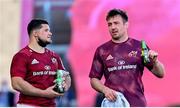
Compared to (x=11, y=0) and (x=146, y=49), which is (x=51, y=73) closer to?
(x=146, y=49)

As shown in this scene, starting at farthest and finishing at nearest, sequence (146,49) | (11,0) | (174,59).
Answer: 1. (11,0)
2. (174,59)
3. (146,49)

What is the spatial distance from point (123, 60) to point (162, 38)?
574cm

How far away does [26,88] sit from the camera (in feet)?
15.8

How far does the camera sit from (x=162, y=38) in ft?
34.6

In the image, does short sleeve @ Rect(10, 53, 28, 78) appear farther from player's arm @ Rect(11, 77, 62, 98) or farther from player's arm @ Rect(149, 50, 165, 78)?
player's arm @ Rect(149, 50, 165, 78)

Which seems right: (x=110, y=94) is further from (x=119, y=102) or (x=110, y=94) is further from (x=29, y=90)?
(x=29, y=90)

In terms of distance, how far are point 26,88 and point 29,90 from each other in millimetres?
29

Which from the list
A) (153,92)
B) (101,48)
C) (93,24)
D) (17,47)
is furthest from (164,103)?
(101,48)

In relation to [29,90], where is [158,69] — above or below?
above

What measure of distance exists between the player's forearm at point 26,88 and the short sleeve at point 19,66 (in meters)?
0.06

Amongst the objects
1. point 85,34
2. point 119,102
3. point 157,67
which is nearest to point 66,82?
point 119,102

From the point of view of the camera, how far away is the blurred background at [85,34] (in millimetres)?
10406

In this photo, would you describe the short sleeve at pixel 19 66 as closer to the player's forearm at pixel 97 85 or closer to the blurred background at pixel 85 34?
the player's forearm at pixel 97 85

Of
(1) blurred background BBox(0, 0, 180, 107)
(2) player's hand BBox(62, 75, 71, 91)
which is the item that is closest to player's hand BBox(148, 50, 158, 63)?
(2) player's hand BBox(62, 75, 71, 91)
